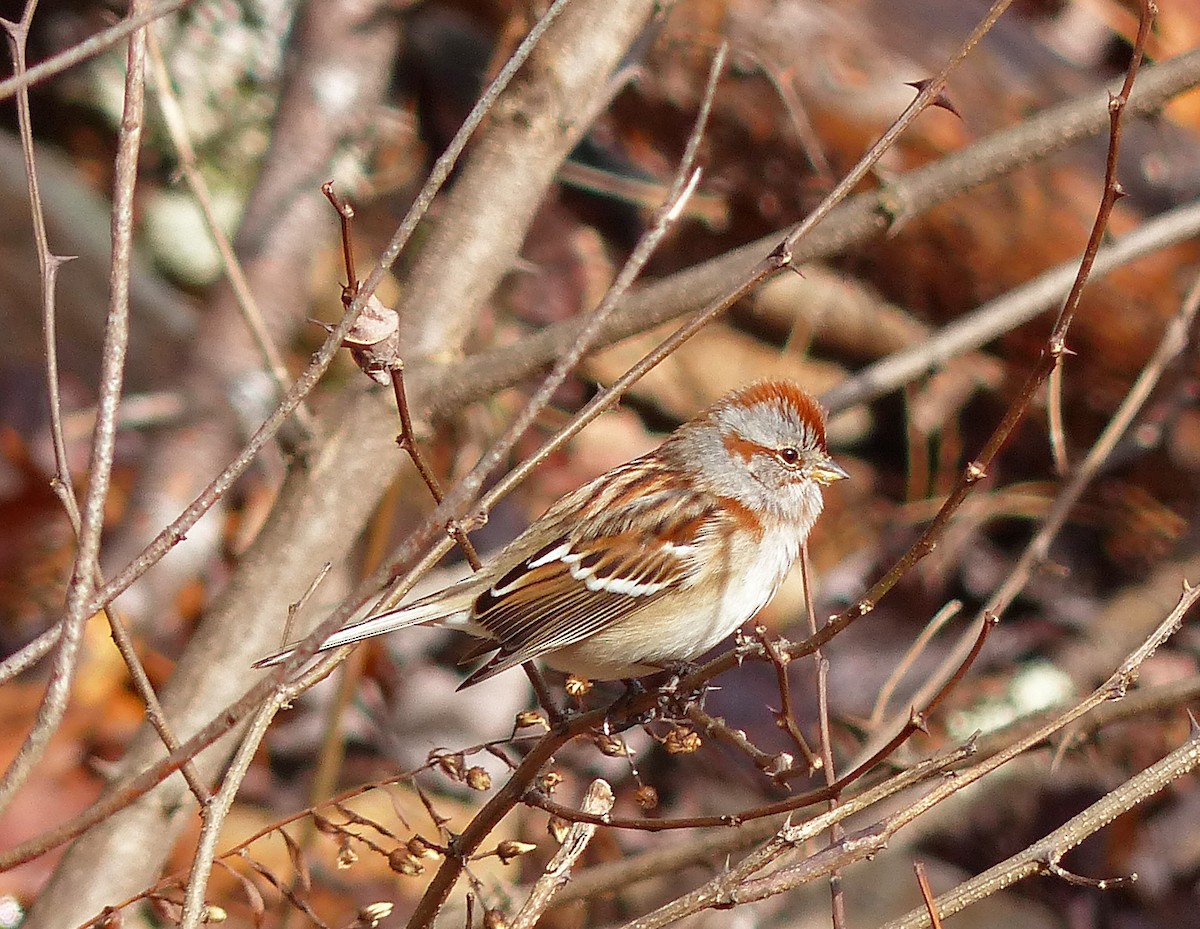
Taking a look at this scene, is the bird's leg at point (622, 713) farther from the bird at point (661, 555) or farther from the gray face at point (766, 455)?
the gray face at point (766, 455)

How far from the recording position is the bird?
3.17 meters

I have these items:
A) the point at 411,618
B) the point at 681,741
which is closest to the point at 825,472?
the point at 411,618

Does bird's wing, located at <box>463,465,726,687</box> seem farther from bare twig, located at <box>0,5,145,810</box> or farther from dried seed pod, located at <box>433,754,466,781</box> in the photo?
bare twig, located at <box>0,5,145,810</box>

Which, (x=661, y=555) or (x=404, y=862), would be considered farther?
(x=661, y=555)

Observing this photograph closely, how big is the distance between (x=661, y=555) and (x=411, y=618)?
617 millimetres

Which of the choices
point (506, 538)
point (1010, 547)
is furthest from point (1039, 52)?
point (506, 538)

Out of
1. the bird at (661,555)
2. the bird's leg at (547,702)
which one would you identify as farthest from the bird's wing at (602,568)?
the bird's leg at (547,702)

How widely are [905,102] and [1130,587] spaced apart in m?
2.30

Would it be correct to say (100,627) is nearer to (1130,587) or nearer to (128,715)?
(128,715)

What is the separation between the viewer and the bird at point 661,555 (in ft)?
10.4

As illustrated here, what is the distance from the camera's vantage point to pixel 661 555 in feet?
10.8

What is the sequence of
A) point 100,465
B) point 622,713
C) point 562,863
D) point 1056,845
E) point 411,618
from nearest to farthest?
1. point 100,465
2. point 562,863
3. point 1056,845
4. point 622,713
5. point 411,618

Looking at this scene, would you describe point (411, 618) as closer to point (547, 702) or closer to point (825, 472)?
point (547, 702)

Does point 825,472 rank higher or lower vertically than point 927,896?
higher
